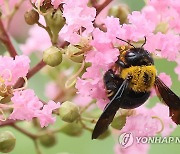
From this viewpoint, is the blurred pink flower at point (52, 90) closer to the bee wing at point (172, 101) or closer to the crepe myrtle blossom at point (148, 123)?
the crepe myrtle blossom at point (148, 123)

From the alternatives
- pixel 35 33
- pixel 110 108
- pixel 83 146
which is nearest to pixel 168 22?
pixel 110 108

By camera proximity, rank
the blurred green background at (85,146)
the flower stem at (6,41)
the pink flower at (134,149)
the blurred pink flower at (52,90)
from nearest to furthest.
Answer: the flower stem at (6,41) → the pink flower at (134,149) → the blurred pink flower at (52,90) → the blurred green background at (85,146)

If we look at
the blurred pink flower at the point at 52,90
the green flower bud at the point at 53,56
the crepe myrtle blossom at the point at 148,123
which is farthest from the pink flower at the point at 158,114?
the blurred pink flower at the point at 52,90

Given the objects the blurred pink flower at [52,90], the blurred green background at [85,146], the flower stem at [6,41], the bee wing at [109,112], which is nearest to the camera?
the bee wing at [109,112]

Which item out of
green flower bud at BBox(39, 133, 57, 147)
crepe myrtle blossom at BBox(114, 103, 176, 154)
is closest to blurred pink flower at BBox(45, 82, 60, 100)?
green flower bud at BBox(39, 133, 57, 147)

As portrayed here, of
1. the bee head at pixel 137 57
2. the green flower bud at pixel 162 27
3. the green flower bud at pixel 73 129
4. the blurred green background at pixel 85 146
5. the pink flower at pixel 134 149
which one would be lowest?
the blurred green background at pixel 85 146

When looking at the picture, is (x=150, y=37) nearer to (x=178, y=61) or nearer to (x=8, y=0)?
(x=178, y=61)
